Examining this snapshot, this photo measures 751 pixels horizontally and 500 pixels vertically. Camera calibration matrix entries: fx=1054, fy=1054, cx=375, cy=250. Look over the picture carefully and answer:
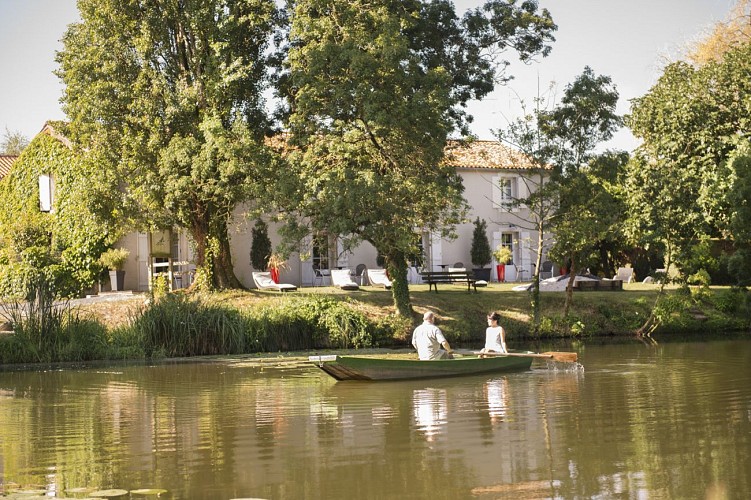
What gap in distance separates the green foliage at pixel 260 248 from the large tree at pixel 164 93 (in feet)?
24.2

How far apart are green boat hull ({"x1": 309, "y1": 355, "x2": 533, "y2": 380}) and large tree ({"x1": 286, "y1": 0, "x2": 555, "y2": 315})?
651 cm

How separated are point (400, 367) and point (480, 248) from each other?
871 inches

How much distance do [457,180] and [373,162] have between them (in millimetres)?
2935

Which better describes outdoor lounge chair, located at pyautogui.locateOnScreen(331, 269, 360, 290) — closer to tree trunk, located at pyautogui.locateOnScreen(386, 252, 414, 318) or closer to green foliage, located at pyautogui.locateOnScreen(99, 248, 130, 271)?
tree trunk, located at pyautogui.locateOnScreen(386, 252, 414, 318)

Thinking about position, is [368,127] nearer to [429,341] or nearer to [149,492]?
[429,341]

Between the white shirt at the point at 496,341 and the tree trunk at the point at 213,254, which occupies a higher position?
the tree trunk at the point at 213,254

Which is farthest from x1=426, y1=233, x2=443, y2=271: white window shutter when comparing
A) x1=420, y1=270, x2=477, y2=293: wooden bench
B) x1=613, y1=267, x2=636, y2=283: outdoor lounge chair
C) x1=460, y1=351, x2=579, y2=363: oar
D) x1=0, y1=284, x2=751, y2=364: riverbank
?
x1=460, y1=351, x2=579, y2=363: oar

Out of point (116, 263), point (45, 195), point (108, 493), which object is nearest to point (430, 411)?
point (108, 493)

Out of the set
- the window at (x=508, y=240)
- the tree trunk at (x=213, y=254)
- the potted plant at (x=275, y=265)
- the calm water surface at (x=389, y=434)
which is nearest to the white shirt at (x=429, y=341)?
the calm water surface at (x=389, y=434)

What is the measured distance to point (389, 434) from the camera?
38.5 ft

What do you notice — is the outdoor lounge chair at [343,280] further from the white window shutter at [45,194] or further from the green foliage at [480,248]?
the white window shutter at [45,194]

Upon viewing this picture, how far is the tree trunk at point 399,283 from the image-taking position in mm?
26156

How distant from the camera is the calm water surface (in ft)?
29.4

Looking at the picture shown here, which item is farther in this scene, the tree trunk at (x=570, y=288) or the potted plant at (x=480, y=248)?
the potted plant at (x=480, y=248)
